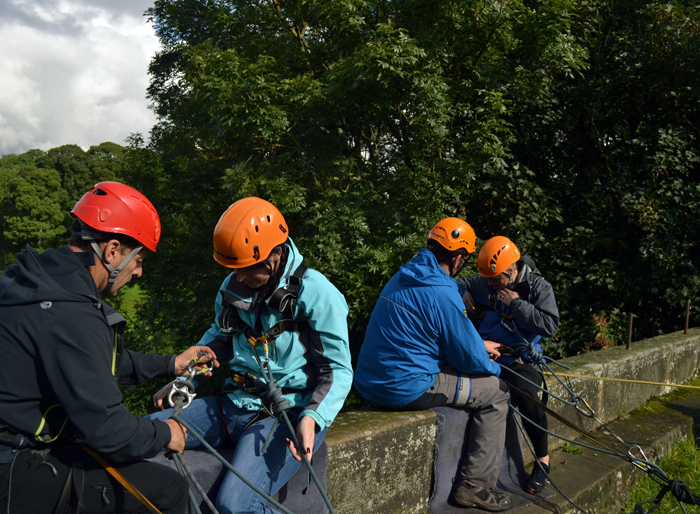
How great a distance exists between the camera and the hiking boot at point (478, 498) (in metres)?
3.06

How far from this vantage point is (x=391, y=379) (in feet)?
9.95

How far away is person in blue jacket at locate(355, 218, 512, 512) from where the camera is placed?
302cm

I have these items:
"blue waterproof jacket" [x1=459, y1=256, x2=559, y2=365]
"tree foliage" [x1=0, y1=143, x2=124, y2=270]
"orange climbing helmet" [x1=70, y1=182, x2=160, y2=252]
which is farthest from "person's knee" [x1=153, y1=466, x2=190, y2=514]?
"tree foliage" [x1=0, y1=143, x2=124, y2=270]

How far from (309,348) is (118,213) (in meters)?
1.02

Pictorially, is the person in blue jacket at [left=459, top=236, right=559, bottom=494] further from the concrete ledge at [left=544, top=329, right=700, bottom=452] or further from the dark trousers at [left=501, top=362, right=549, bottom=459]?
the concrete ledge at [left=544, top=329, right=700, bottom=452]

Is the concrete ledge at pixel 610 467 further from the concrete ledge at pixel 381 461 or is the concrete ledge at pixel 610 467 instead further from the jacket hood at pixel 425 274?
the jacket hood at pixel 425 274

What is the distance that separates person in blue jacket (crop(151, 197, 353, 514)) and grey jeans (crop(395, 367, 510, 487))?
3.04 feet

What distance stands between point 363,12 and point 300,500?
643 cm

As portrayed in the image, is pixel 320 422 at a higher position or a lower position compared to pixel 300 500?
higher

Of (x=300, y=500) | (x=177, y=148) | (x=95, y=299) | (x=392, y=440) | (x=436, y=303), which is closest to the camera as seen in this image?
(x=95, y=299)

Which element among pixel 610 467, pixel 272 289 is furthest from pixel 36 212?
pixel 610 467

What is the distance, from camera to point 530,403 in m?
3.50

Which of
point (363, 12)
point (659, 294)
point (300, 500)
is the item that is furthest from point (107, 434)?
point (659, 294)

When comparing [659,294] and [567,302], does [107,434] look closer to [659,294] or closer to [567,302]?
[567,302]
